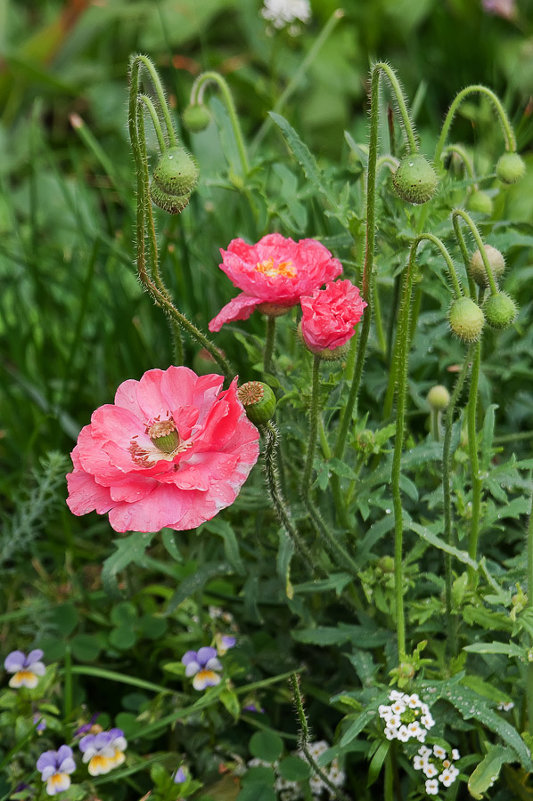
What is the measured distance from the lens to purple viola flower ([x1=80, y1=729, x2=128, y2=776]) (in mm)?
1648

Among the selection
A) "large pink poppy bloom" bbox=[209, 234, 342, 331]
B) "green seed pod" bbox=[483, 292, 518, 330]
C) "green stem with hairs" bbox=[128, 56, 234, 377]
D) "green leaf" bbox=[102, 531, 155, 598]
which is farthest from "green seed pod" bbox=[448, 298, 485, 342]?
"green leaf" bbox=[102, 531, 155, 598]

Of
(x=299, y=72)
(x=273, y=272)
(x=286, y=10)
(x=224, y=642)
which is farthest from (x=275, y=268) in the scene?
(x=286, y=10)

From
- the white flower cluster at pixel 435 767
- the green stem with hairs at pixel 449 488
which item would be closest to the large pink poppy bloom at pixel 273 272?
the green stem with hairs at pixel 449 488

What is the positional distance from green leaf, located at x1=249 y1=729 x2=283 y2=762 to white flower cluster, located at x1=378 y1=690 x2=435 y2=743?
288 mm

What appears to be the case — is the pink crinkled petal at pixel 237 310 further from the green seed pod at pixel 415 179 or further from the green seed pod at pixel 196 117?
the green seed pod at pixel 196 117

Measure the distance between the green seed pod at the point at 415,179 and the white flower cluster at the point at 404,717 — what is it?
744 millimetres

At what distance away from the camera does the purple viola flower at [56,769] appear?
1.60m

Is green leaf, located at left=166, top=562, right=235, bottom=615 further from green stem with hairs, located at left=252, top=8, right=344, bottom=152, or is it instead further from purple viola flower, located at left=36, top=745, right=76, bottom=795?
green stem with hairs, located at left=252, top=8, right=344, bottom=152

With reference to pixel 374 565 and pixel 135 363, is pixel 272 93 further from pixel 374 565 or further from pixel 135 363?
pixel 374 565

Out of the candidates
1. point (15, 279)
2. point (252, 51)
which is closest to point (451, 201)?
point (15, 279)

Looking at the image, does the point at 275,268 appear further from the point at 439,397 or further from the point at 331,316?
the point at 439,397

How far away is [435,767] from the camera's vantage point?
1502 mm

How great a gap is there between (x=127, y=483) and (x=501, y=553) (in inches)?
34.4

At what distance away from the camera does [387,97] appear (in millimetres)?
3092
